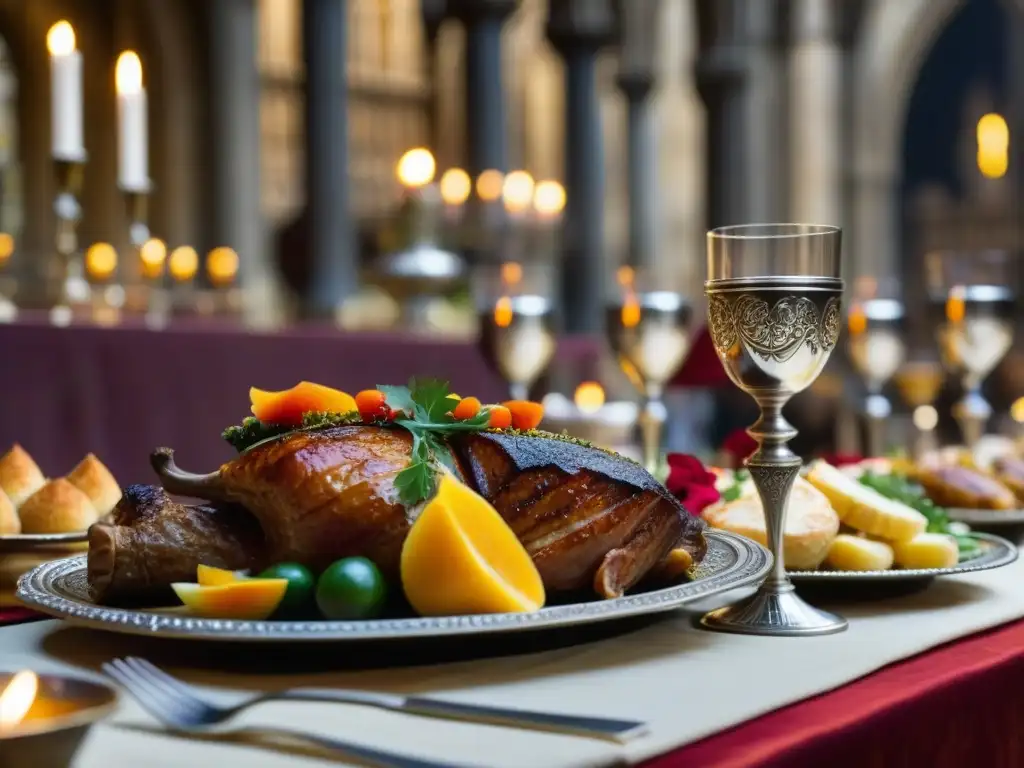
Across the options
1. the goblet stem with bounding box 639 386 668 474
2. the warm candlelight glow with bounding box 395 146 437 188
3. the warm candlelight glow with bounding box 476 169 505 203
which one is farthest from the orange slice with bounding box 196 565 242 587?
A: the warm candlelight glow with bounding box 476 169 505 203

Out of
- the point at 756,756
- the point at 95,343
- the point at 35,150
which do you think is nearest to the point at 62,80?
the point at 95,343

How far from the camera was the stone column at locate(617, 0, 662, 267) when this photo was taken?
13.9 m

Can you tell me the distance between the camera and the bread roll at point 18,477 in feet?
4.96

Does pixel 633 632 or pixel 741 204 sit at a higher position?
pixel 741 204

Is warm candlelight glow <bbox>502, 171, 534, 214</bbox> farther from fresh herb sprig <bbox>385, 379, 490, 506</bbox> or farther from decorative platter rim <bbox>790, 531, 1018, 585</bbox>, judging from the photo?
fresh herb sprig <bbox>385, 379, 490, 506</bbox>

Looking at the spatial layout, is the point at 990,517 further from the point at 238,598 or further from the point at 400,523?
the point at 238,598

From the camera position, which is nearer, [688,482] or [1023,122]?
[688,482]

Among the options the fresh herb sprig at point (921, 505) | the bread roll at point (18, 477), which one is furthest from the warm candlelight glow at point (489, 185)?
the bread roll at point (18, 477)

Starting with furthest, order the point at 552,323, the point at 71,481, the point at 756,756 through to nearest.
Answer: the point at 552,323
the point at 71,481
the point at 756,756

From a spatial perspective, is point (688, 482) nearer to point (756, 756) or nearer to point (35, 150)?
point (756, 756)

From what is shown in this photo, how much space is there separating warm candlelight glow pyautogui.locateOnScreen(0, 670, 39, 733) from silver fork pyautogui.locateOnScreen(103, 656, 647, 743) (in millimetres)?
121

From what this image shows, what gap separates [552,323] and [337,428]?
4.95 ft

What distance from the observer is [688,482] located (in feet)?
5.13

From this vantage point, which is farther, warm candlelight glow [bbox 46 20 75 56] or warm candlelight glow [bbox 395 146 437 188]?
warm candlelight glow [bbox 395 146 437 188]
